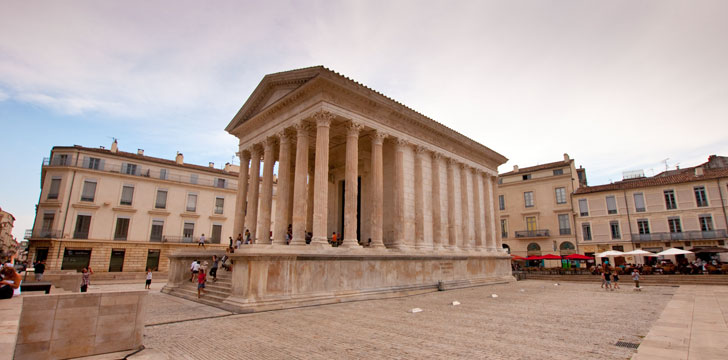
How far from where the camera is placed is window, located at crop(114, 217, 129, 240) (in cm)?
3041

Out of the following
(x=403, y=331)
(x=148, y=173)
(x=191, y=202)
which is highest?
(x=148, y=173)

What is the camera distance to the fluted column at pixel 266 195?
17.1m

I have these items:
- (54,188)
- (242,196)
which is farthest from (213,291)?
(54,188)

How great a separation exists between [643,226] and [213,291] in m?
36.8

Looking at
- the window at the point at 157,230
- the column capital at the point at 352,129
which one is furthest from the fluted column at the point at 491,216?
the window at the point at 157,230

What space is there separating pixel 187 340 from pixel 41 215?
1222 inches

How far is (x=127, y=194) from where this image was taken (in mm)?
31297

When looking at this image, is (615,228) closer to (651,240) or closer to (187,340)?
(651,240)

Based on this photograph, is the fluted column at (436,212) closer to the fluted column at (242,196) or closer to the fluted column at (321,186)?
the fluted column at (321,186)

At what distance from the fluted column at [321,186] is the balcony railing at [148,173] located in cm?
2498

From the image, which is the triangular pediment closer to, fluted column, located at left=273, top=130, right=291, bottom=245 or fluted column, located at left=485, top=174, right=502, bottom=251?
fluted column, located at left=273, top=130, right=291, bottom=245

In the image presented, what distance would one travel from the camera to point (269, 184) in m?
18.2

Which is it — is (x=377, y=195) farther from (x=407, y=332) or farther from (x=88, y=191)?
(x=88, y=191)

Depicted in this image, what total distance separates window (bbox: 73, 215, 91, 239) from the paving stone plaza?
24.2 meters
